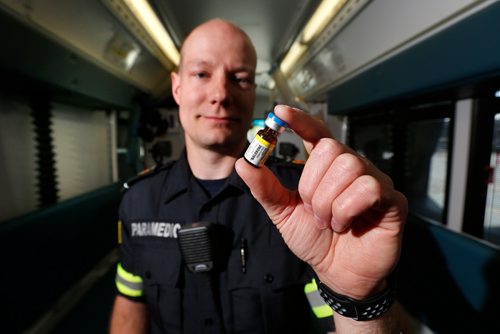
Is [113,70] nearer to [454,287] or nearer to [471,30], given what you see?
[471,30]

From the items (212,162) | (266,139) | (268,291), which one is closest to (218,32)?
(212,162)

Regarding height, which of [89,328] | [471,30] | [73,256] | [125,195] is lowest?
[89,328]

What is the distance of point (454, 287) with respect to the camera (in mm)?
1581

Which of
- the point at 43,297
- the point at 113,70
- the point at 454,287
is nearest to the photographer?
the point at 454,287

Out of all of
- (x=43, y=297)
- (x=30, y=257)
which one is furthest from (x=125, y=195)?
(x=43, y=297)

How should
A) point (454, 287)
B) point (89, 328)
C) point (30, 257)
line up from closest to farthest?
1. point (454, 287)
2. point (30, 257)
3. point (89, 328)

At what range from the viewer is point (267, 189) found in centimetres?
71

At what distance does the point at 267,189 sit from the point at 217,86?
2.04 feet

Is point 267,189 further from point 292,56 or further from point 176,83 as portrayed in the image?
point 292,56

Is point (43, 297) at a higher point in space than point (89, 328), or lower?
higher

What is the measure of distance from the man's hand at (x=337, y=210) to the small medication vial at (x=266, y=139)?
0.08ft

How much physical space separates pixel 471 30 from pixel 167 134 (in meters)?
4.03

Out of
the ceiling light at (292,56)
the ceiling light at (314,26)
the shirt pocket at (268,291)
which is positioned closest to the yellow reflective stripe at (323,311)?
the shirt pocket at (268,291)

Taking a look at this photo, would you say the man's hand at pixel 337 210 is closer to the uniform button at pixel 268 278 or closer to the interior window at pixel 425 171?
the uniform button at pixel 268 278
